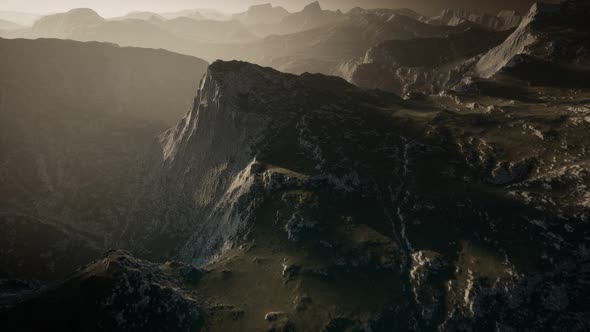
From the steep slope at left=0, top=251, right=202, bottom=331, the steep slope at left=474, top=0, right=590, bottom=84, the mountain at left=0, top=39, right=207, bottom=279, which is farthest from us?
the steep slope at left=474, top=0, right=590, bottom=84

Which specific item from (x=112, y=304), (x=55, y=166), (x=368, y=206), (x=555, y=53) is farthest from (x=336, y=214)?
(x=555, y=53)

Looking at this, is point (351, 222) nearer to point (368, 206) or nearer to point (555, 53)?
point (368, 206)

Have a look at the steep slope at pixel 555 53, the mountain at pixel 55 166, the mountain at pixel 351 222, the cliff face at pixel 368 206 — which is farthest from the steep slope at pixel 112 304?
the steep slope at pixel 555 53

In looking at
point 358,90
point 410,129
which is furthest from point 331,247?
point 358,90

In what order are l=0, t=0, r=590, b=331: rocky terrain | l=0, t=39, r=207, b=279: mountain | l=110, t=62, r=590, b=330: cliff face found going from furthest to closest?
l=0, t=39, r=207, b=279: mountain, l=110, t=62, r=590, b=330: cliff face, l=0, t=0, r=590, b=331: rocky terrain

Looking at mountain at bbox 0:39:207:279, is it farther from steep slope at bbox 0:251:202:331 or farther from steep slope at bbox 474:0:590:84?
steep slope at bbox 474:0:590:84

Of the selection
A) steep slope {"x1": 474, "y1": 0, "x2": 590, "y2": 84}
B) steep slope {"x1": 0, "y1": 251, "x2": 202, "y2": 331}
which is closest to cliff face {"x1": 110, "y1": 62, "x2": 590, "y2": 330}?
steep slope {"x1": 0, "y1": 251, "x2": 202, "y2": 331}

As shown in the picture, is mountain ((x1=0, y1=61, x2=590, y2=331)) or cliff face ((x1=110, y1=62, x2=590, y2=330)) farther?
cliff face ((x1=110, y1=62, x2=590, y2=330))

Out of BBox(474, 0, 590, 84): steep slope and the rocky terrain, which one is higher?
BBox(474, 0, 590, 84): steep slope
